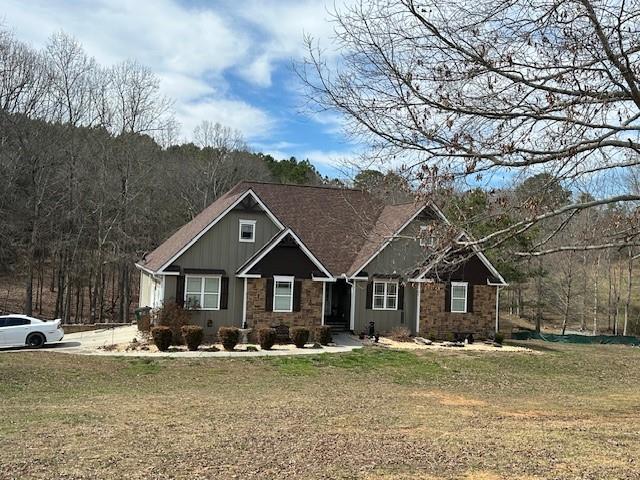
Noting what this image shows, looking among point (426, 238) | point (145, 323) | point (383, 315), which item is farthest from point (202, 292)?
point (426, 238)

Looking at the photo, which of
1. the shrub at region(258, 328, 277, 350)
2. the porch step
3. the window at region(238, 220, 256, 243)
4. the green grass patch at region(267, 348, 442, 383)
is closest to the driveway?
the shrub at region(258, 328, 277, 350)

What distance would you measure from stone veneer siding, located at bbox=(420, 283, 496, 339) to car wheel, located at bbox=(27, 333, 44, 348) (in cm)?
1566

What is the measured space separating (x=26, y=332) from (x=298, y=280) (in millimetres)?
10544

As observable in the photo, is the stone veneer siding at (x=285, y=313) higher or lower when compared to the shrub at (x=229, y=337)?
higher

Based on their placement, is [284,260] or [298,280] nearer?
[284,260]

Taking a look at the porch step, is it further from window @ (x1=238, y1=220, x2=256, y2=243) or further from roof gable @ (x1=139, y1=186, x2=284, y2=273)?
window @ (x1=238, y1=220, x2=256, y2=243)

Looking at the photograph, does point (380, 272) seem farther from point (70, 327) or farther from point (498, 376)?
point (70, 327)

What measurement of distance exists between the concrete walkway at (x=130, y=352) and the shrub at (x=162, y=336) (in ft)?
1.24

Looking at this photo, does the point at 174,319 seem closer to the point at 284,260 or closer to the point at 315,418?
the point at 284,260

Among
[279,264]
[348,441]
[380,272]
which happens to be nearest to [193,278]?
[279,264]

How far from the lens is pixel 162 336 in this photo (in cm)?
2192

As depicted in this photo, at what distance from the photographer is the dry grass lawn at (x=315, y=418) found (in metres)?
7.07

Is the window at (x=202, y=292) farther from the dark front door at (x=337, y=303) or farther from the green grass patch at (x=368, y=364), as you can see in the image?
the dark front door at (x=337, y=303)

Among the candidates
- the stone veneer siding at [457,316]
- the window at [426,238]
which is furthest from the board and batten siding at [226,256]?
the window at [426,238]
